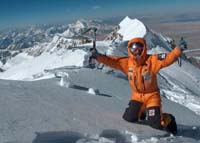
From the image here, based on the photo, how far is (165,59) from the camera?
22.0 ft

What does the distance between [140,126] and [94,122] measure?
0.74 metres

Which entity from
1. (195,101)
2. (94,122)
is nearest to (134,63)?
(94,122)

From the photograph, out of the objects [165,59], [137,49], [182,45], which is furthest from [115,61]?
[182,45]

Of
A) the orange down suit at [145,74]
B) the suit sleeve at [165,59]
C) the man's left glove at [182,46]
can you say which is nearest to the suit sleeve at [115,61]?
the orange down suit at [145,74]

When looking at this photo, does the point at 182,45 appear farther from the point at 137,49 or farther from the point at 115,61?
the point at 115,61

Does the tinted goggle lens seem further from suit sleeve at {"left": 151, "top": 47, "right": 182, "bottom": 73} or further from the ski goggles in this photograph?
suit sleeve at {"left": 151, "top": 47, "right": 182, "bottom": 73}

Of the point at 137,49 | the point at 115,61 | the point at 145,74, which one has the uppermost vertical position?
the point at 137,49

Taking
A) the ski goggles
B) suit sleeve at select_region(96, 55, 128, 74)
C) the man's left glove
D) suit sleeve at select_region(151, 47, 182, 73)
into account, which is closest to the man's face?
the ski goggles

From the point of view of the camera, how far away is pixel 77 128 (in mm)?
5930

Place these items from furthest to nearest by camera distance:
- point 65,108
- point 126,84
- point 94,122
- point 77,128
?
point 126,84 < point 65,108 < point 94,122 < point 77,128

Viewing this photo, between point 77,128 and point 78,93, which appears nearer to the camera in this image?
point 77,128

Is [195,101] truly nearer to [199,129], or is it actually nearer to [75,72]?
[75,72]

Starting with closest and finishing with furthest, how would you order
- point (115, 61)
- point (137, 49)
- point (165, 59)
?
point (165, 59) < point (137, 49) < point (115, 61)

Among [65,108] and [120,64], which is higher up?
[120,64]
